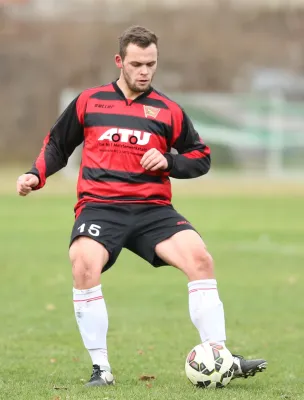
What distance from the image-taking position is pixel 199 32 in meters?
55.4

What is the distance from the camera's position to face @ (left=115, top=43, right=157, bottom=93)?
6809 mm

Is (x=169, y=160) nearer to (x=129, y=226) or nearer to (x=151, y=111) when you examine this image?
(x=151, y=111)

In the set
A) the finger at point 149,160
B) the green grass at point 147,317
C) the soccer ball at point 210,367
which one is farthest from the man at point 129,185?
the green grass at point 147,317

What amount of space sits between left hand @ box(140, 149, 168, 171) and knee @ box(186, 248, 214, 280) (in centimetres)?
56

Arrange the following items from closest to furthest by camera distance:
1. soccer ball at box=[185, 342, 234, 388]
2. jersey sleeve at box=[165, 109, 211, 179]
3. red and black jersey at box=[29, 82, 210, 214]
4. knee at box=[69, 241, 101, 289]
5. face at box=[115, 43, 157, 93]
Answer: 1. soccer ball at box=[185, 342, 234, 388]
2. knee at box=[69, 241, 101, 289]
3. face at box=[115, 43, 157, 93]
4. red and black jersey at box=[29, 82, 210, 214]
5. jersey sleeve at box=[165, 109, 211, 179]

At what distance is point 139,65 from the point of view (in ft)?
22.5

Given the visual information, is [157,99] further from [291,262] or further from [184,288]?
[291,262]

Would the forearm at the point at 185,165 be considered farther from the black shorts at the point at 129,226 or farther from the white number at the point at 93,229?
the white number at the point at 93,229

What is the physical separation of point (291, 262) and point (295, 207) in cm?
959

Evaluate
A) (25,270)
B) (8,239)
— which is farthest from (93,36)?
(25,270)

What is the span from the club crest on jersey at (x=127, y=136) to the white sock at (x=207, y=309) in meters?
0.93

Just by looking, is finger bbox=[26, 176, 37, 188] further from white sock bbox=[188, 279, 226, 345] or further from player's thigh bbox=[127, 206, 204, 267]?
white sock bbox=[188, 279, 226, 345]

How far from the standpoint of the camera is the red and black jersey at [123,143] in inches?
273

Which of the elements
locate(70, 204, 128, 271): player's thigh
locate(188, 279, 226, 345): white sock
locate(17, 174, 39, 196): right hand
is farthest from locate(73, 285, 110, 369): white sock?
locate(17, 174, 39, 196): right hand
